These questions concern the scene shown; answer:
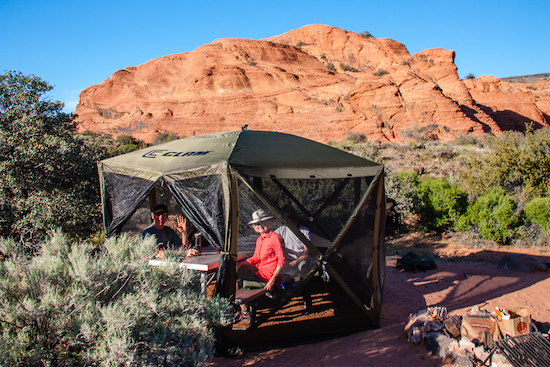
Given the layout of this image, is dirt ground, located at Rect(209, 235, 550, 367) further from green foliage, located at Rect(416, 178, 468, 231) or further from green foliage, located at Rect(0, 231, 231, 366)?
green foliage, located at Rect(0, 231, 231, 366)

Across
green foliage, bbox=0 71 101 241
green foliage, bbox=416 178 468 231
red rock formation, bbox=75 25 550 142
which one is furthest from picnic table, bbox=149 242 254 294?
red rock formation, bbox=75 25 550 142

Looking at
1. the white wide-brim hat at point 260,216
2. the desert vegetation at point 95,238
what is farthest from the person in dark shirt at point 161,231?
the white wide-brim hat at point 260,216

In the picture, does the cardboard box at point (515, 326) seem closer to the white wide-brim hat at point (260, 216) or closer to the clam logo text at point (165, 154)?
the white wide-brim hat at point (260, 216)

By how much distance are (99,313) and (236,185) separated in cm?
186

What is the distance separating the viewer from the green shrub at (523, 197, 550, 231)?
830cm

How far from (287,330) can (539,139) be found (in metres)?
11.6

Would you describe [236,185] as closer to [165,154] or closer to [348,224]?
[348,224]

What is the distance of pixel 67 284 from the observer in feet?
8.26

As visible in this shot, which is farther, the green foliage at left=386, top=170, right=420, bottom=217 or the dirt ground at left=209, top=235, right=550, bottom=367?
the green foliage at left=386, top=170, right=420, bottom=217

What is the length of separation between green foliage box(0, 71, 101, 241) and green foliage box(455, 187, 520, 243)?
892 centimetres

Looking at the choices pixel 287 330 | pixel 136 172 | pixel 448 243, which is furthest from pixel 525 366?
pixel 448 243

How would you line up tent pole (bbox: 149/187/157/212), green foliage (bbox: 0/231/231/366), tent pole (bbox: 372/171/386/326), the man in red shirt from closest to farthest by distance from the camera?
green foliage (bbox: 0/231/231/366) → the man in red shirt → tent pole (bbox: 372/171/386/326) → tent pole (bbox: 149/187/157/212)

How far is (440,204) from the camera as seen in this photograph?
973 centimetres

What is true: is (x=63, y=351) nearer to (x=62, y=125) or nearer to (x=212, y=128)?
(x=62, y=125)
